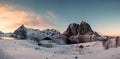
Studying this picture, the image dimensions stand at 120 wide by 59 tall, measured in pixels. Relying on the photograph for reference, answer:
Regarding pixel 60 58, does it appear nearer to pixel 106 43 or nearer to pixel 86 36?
pixel 106 43

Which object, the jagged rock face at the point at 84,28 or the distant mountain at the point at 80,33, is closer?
the jagged rock face at the point at 84,28

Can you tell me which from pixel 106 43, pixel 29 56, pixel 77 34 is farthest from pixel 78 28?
pixel 29 56

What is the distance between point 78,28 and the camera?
621 feet

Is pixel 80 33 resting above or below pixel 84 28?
below

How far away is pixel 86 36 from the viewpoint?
7539 inches

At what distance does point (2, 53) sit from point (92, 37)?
16671 centimetres

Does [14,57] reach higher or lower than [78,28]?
lower

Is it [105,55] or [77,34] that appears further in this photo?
Answer: [77,34]

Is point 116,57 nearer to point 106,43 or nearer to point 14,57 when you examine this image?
point 14,57

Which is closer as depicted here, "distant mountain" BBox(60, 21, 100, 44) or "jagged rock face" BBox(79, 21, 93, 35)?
"jagged rock face" BBox(79, 21, 93, 35)

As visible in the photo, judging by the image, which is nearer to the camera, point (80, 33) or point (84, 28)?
point (84, 28)

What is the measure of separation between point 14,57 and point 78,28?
527ft

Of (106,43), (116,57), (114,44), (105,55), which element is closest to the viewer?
(116,57)

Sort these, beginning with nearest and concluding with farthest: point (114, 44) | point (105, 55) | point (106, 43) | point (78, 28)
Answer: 1. point (105, 55)
2. point (114, 44)
3. point (106, 43)
4. point (78, 28)
